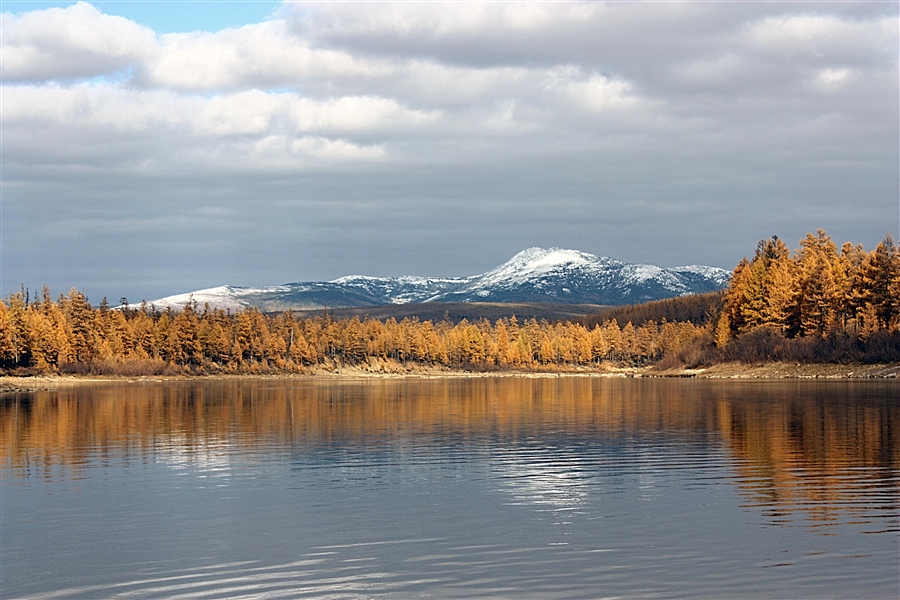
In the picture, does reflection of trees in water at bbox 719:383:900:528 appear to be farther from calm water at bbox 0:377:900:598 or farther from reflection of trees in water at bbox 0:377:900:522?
calm water at bbox 0:377:900:598

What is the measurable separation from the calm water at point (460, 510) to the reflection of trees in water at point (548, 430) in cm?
28

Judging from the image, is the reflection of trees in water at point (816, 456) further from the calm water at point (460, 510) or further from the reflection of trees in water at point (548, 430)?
the calm water at point (460, 510)

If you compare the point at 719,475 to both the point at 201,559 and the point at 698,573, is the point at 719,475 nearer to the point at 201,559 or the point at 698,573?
the point at 698,573

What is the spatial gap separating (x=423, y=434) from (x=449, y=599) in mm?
37347

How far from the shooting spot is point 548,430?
197 ft

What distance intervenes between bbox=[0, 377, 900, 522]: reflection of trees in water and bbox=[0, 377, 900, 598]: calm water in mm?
276

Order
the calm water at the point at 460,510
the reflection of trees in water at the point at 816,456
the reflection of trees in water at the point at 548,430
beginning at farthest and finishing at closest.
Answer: the reflection of trees in water at the point at 548,430, the reflection of trees in water at the point at 816,456, the calm water at the point at 460,510

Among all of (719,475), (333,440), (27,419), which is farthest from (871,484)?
(27,419)

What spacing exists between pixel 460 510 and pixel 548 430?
29.1 meters

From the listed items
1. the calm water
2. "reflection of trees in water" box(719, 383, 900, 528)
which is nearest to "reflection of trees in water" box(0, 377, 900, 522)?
"reflection of trees in water" box(719, 383, 900, 528)

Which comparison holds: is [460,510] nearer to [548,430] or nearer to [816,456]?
[816,456]

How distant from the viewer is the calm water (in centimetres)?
2280

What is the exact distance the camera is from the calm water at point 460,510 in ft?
74.8

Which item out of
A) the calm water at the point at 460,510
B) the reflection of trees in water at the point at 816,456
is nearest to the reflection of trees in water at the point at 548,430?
the reflection of trees in water at the point at 816,456
